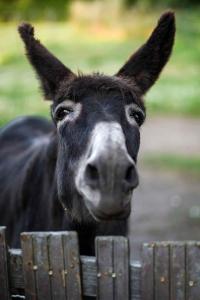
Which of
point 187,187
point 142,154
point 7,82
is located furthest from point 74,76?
point 7,82

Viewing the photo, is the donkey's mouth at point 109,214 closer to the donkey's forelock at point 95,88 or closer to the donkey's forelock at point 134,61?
the donkey's forelock at point 95,88

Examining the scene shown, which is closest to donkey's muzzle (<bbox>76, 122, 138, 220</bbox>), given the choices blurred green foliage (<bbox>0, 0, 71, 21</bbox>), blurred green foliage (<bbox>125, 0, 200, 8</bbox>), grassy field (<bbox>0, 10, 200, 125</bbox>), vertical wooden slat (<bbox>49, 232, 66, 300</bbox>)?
vertical wooden slat (<bbox>49, 232, 66, 300</bbox>)

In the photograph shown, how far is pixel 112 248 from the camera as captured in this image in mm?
2865

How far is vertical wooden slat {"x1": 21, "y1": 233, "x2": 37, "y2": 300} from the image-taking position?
299cm

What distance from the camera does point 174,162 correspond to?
9.97 m

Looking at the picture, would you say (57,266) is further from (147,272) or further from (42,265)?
(147,272)

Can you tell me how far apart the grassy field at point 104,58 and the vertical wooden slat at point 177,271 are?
1.99 metres

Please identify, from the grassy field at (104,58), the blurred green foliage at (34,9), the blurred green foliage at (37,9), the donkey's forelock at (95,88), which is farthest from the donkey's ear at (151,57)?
the blurred green foliage at (34,9)

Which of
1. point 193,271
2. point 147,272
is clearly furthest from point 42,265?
point 193,271

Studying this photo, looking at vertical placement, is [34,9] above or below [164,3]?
above

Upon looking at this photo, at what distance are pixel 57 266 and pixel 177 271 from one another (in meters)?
0.65

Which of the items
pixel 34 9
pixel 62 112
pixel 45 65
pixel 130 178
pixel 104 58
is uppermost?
pixel 34 9

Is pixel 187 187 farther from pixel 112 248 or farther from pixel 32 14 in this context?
pixel 32 14

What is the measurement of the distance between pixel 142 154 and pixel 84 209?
286 inches
